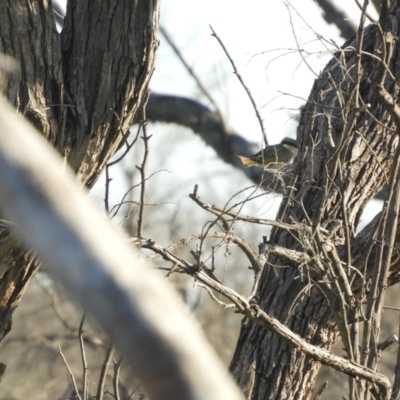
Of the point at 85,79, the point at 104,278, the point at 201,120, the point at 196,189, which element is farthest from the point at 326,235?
the point at 201,120

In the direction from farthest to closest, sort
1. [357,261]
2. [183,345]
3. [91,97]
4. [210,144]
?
[210,144] → [357,261] → [91,97] → [183,345]

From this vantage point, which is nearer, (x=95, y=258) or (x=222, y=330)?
(x=95, y=258)

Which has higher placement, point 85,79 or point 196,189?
point 85,79

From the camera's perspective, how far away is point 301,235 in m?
3.71

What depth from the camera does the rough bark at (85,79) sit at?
3525mm

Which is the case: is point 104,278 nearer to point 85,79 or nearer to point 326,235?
point 85,79

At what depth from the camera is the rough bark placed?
11.6 ft

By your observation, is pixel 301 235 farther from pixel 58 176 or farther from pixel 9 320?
pixel 58 176

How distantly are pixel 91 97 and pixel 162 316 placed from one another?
3.00m

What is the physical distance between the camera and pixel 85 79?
145 inches

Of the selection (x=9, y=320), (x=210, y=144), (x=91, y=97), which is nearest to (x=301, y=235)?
(x=91, y=97)

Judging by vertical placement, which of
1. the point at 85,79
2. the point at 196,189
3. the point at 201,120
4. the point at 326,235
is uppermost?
the point at 201,120

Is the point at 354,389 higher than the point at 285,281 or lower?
lower

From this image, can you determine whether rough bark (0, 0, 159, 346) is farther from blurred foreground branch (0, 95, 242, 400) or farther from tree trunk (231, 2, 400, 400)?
blurred foreground branch (0, 95, 242, 400)
